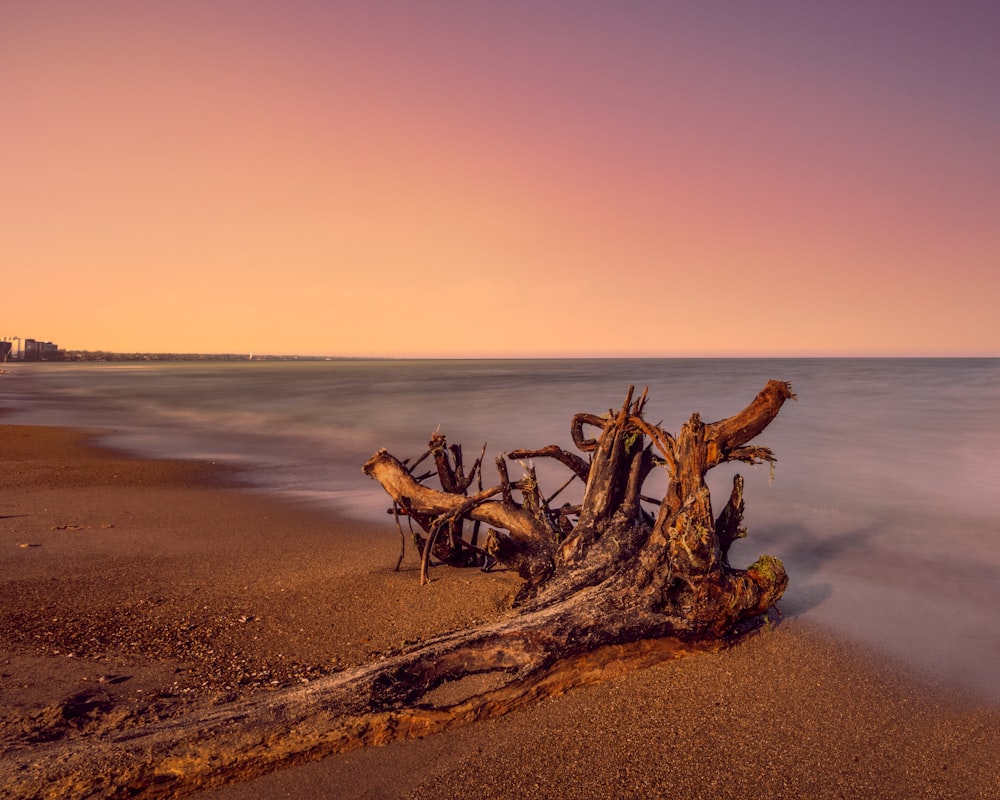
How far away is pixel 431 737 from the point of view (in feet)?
10.4

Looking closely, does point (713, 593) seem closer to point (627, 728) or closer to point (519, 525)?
point (627, 728)

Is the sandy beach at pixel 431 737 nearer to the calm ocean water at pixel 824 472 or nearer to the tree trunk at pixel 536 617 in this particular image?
the tree trunk at pixel 536 617

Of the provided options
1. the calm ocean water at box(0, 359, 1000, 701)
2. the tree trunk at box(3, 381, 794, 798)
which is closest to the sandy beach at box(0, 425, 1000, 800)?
the tree trunk at box(3, 381, 794, 798)

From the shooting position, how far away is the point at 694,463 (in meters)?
4.48

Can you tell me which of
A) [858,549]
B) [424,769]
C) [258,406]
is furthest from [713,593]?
[258,406]

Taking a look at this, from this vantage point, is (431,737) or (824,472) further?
(824,472)

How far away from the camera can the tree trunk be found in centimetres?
276

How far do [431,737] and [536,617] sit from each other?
95 centimetres

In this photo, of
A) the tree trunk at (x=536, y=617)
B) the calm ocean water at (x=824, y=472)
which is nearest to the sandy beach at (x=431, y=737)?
the tree trunk at (x=536, y=617)

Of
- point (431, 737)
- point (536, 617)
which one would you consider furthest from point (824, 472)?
point (431, 737)

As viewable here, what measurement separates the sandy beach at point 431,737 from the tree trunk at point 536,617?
0.10m

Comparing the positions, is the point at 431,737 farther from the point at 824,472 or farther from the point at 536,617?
the point at 824,472

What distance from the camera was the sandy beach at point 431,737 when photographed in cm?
298

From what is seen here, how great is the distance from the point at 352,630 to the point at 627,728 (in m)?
2.03
